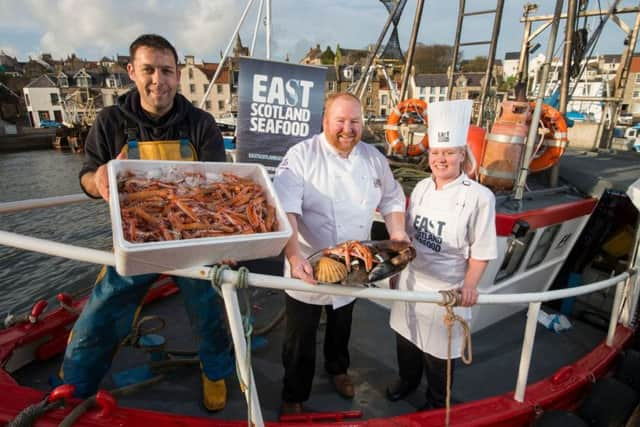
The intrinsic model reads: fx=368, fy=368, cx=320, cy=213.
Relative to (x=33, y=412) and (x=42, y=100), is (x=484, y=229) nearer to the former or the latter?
(x=33, y=412)

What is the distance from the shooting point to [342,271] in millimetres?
1590

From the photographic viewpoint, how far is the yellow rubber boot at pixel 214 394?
249cm

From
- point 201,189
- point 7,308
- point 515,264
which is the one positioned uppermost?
point 201,189

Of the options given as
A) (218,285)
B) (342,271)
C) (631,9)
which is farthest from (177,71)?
(631,9)

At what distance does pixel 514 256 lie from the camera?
3645 mm

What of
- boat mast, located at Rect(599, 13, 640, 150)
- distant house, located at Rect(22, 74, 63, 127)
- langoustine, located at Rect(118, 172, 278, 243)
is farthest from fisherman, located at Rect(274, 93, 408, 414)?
Answer: distant house, located at Rect(22, 74, 63, 127)

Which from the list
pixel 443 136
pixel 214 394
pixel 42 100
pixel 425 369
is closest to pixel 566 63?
pixel 443 136

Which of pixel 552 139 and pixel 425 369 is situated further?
pixel 552 139

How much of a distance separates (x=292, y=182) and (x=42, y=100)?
63.9 metres

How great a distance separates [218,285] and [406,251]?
919 mm

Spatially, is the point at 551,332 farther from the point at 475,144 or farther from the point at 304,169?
the point at 304,169

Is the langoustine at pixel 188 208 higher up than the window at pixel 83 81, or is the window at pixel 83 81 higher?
the window at pixel 83 81

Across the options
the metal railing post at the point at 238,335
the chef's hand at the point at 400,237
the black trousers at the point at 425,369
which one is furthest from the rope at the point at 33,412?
the black trousers at the point at 425,369

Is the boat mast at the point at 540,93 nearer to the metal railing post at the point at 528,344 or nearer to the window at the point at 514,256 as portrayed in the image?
the window at the point at 514,256
